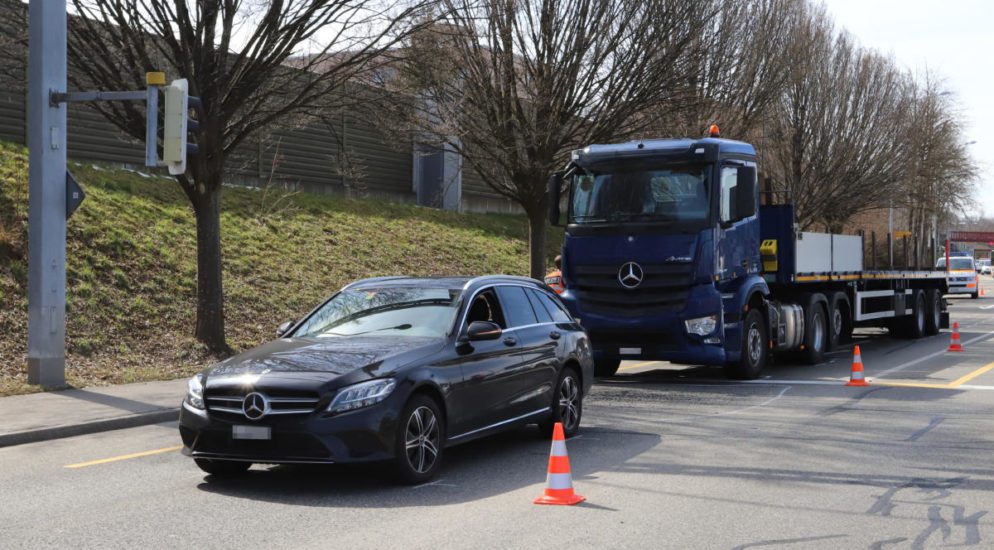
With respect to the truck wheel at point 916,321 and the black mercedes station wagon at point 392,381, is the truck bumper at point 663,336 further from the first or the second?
the truck wheel at point 916,321

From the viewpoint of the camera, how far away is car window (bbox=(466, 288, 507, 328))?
9.63 metres

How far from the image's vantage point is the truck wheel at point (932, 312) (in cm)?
2558

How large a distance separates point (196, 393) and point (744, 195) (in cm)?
930

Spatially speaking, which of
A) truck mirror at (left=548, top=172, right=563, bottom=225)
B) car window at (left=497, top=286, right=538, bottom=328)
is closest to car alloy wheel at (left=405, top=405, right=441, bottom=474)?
car window at (left=497, top=286, right=538, bottom=328)

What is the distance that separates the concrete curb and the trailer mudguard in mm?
7314

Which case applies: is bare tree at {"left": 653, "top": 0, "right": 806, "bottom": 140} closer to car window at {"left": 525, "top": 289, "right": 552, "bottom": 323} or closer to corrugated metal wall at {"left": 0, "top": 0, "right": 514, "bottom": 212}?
corrugated metal wall at {"left": 0, "top": 0, "right": 514, "bottom": 212}

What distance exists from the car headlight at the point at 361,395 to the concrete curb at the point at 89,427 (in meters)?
4.27

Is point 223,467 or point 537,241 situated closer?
point 223,467

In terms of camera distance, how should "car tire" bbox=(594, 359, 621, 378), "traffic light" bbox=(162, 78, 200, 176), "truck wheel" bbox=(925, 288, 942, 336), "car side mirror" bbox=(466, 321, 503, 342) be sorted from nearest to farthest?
"car side mirror" bbox=(466, 321, 503, 342) < "traffic light" bbox=(162, 78, 200, 176) < "car tire" bbox=(594, 359, 621, 378) < "truck wheel" bbox=(925, 288, 942, 336)

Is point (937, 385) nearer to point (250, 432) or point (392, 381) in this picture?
point (392, 381)

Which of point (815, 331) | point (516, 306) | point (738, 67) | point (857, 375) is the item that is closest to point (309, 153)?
point (738, 67)

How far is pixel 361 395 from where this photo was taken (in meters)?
7.83

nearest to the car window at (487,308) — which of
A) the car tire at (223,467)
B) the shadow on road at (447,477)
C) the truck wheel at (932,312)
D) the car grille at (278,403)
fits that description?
the shadow on road at (447,477)

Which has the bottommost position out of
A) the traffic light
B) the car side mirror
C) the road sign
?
the car side mirror
